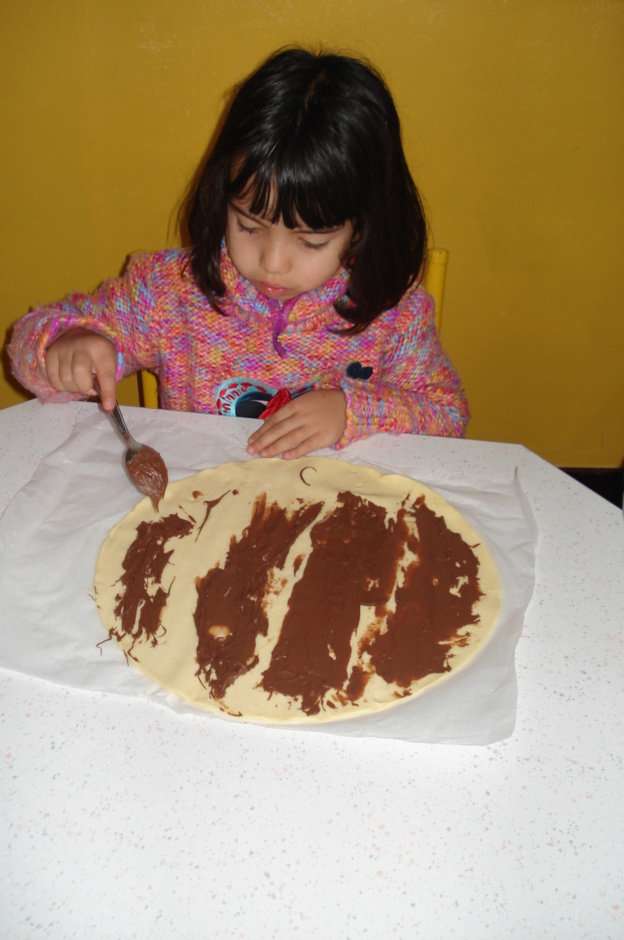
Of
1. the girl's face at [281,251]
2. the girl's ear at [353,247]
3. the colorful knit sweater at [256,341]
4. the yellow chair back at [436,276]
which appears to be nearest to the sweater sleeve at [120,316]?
the colorful knit sweater at [256,341]

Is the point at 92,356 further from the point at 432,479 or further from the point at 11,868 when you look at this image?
the point at 11,868

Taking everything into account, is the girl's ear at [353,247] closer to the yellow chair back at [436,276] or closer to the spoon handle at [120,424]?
the yellow chair back at [436,276]

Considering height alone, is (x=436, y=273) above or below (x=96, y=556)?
above

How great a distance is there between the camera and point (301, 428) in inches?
36.7

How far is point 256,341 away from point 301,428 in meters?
0.26

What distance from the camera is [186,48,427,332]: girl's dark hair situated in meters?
0.82

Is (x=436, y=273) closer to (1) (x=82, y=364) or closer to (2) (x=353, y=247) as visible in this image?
(2) (x=353, y=247)

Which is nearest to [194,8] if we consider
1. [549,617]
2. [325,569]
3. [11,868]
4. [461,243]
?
[461,243]

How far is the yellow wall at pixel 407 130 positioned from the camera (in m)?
1.30

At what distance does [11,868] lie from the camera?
1.61 ft

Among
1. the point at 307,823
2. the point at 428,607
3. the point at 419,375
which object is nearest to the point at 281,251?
the point at 419,375

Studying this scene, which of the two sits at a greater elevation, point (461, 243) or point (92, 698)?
point (461, 243)

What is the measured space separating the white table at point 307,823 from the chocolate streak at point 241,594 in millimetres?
68

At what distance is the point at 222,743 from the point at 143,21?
51.8 inches
